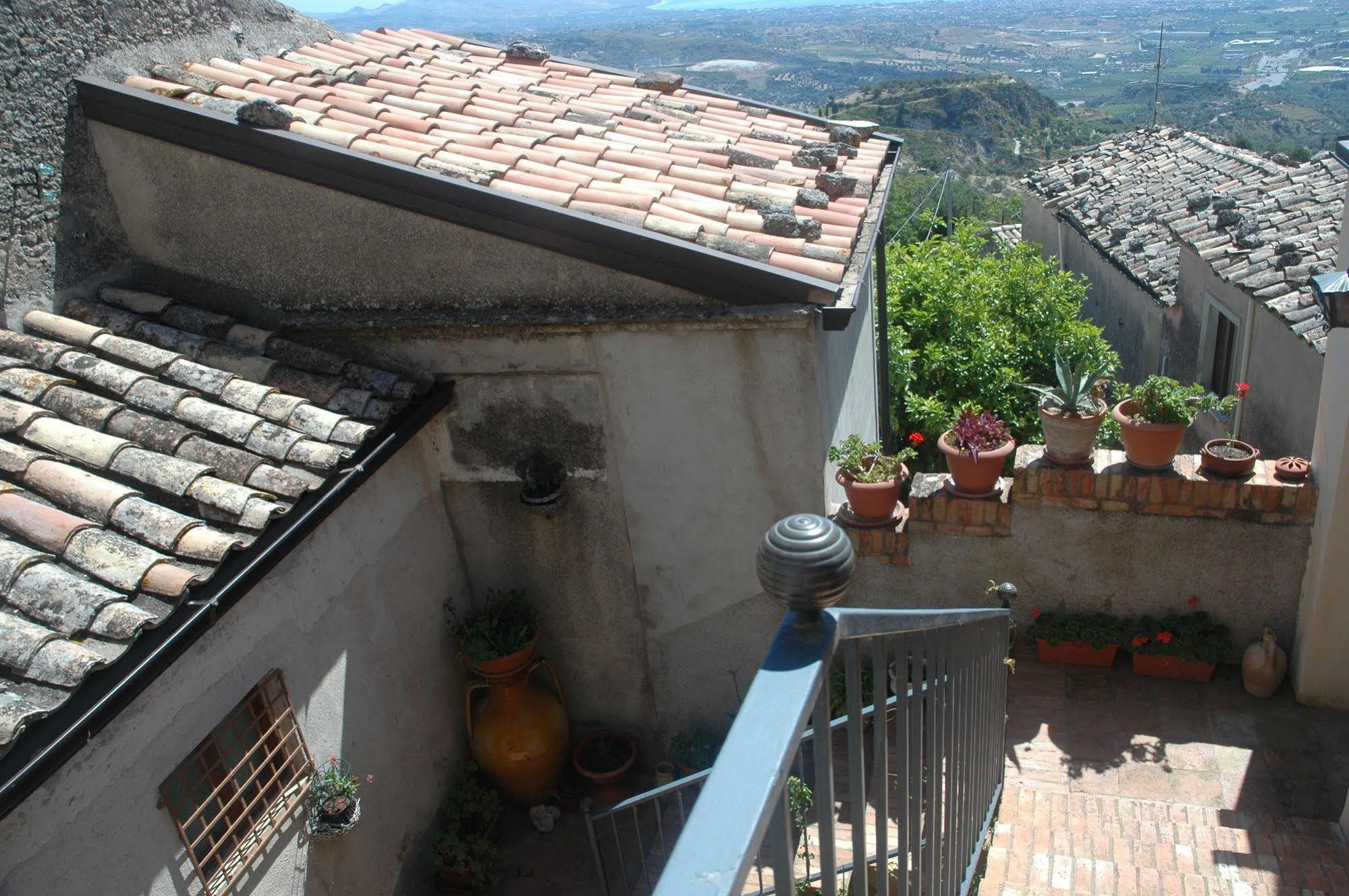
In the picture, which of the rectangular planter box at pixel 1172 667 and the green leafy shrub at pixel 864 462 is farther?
the rectangular planter box at pixel 1172 667

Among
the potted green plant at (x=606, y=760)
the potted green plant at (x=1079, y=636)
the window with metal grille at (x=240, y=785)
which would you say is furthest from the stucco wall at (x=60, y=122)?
the potted green plant at (x=1079, y=636)

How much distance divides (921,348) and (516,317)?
4.93 metres

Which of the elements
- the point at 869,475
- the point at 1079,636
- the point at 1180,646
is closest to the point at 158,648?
the point at 869,475

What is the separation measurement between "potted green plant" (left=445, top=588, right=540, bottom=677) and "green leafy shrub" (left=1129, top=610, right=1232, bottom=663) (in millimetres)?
4133

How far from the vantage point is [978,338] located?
913 cm

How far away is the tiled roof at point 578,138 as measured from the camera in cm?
584

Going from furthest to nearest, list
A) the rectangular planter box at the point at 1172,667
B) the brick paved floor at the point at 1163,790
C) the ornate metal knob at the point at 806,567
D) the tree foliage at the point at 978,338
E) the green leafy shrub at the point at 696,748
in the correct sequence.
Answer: the tree foliage at the point at 978,338 → the green leafy shrub at the point at 696,748 → the rectangular planter box at the point at 1172,667 → the brick paved floor at the point at 1163,790 → the ornate metal knob at the point at 806,567

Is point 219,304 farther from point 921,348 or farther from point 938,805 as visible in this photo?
point 921,348

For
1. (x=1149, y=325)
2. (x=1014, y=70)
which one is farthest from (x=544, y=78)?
(x=1014, y=70)

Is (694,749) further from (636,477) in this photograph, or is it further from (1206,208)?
(1206,208)

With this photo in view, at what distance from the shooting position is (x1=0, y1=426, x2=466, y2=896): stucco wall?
13.6 feet

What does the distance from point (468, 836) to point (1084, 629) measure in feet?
14.7

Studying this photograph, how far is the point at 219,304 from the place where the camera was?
6.45 metres

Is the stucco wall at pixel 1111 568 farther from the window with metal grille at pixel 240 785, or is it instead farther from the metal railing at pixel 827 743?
the window with metal grille at pixel 240 785
